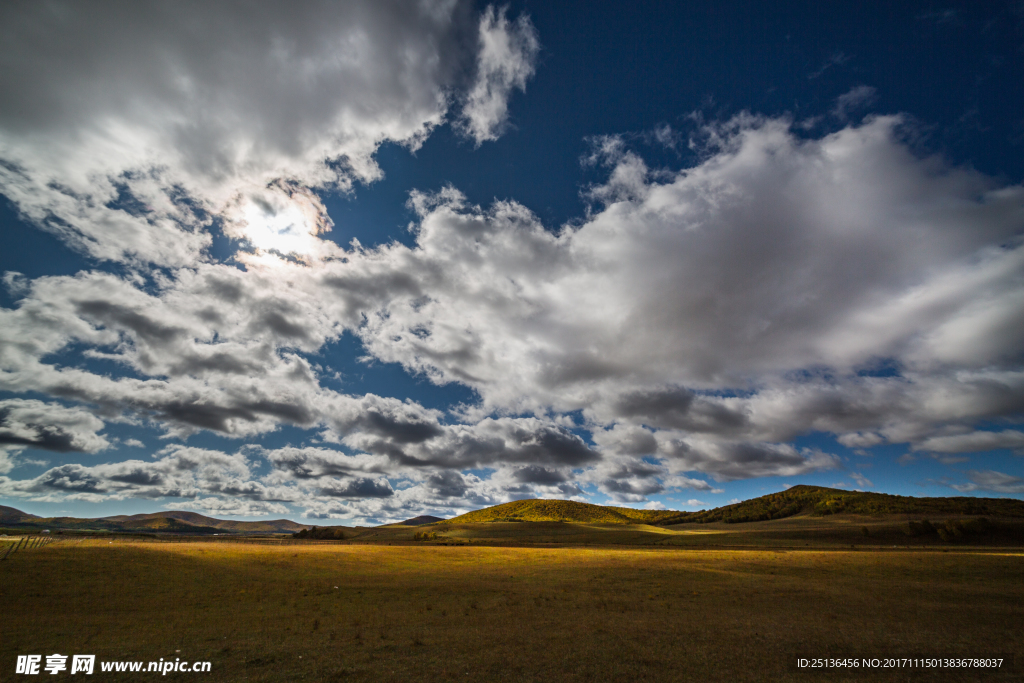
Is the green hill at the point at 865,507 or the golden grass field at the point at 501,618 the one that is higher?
the golden grass field at the point at 501,618

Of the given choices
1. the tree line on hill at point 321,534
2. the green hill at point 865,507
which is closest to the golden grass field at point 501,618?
the green hill at point 865,507

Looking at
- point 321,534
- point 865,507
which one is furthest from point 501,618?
point 865,507

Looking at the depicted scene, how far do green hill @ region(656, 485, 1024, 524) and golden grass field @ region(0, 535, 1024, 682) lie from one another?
378 ft

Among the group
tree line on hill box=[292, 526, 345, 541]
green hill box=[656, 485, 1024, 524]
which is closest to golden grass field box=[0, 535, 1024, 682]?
green hill box=[656, 485, 1024, 524]

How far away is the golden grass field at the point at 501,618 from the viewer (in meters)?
14.4

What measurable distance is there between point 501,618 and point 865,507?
171m

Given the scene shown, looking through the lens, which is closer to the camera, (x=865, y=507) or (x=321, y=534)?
(x=865, y=507)

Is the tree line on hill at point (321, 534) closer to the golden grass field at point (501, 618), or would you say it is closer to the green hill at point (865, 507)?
the golden grass field at point (501, 618)

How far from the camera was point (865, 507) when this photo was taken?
139 metres

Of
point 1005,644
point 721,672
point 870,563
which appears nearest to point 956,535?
point 870,563

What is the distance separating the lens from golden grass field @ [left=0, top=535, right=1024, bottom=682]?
47.2 ft

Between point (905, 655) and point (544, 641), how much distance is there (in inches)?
542

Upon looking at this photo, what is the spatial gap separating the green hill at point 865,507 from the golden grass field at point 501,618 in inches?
4538

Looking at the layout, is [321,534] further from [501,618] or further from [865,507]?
[865,507]
